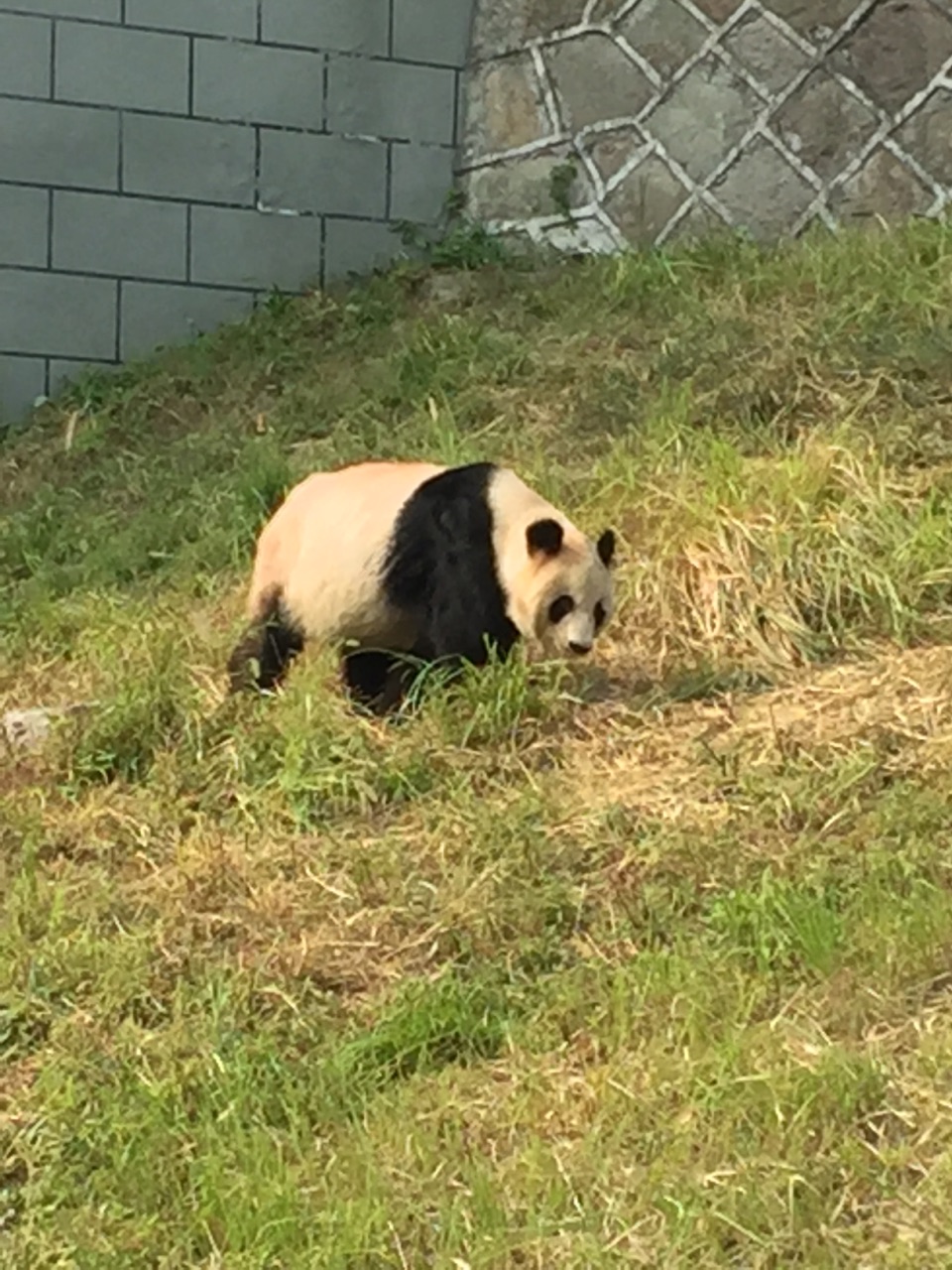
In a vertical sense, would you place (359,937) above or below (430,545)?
below

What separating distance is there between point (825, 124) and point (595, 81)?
0.98m

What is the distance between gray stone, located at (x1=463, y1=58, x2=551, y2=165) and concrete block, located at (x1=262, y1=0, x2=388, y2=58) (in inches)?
17.5

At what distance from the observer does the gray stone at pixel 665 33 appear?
868 centimetres

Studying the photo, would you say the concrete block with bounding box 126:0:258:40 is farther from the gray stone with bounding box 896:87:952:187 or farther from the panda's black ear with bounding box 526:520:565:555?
the panda's black ear with bounding box 526:520:565:555

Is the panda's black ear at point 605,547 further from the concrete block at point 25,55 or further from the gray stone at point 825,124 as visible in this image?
the concrete block at point 25,55

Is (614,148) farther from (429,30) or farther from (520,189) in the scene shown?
(429,30)

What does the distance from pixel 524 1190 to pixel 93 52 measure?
6368 mm

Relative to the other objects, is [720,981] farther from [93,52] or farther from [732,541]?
[93,52]

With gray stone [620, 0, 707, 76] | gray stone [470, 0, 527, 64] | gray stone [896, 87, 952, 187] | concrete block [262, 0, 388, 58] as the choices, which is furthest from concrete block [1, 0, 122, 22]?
gray stone [896, 87, 952, 187]

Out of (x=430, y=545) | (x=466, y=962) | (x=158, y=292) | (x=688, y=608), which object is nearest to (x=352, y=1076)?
(x=466, y=962)

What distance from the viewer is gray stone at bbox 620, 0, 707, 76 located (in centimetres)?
868

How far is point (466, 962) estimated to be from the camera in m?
4.05

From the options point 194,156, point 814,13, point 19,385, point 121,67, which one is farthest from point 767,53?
point 19,385

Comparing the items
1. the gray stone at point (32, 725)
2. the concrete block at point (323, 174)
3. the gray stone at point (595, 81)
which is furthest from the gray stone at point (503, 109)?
the gray stone at point (32, 725)
